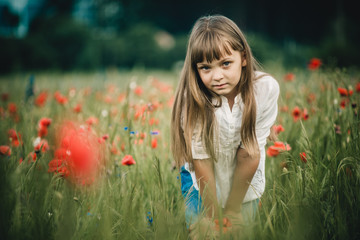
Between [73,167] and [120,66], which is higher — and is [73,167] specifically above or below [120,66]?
below

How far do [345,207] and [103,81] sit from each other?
4.17 m

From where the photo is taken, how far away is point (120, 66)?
41.4 feet

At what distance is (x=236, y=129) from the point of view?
1.20m

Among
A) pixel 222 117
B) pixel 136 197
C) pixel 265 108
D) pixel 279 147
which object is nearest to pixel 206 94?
pixel 222 117

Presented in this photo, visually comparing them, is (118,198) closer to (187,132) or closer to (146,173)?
(146,173)

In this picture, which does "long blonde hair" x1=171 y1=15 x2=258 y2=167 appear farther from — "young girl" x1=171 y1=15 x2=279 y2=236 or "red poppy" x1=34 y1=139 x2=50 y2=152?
"red poppy" x1=34 y1=139 x2=50 y2=152

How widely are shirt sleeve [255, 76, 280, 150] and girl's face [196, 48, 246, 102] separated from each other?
132 millimetres

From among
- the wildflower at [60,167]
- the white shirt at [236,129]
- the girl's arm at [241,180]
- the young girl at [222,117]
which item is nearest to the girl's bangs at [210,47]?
the young girl at [222,117]

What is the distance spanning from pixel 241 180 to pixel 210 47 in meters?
0.57

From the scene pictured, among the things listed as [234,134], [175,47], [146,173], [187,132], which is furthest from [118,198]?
[175,47]

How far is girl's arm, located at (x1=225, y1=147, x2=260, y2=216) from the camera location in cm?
115

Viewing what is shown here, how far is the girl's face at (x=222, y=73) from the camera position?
3.68 ft

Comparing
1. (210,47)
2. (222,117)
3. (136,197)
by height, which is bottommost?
(136,197)

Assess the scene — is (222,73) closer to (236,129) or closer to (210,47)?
(210,47)
